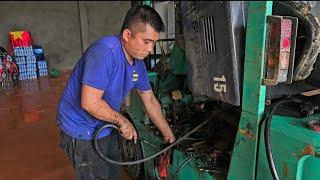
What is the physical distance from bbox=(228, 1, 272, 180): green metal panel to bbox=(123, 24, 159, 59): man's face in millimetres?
476

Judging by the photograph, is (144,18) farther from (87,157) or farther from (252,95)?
(87,157)

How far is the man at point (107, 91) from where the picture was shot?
61.1 inches

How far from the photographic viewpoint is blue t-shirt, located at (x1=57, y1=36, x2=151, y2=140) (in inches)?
61.4

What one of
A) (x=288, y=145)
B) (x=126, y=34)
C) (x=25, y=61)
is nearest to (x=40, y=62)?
(x=25, y=61)

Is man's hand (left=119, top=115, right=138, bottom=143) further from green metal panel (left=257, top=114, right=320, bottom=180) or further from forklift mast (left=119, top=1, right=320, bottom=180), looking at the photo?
green metal panel (left=257, top=114, right=320, bottom=180)

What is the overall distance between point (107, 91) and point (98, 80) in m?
0.19

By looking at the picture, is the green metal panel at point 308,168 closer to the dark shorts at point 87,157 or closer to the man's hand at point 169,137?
the man's hand at point 169,137

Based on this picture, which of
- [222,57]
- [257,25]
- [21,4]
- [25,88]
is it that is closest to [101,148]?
[222,57]

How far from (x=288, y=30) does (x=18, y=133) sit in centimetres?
354

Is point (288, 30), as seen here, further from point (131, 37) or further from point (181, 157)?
point (181, 157)

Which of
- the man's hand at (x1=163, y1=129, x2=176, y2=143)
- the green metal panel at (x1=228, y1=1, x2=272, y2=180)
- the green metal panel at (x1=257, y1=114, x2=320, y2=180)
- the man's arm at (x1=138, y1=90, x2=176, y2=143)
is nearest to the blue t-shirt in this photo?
the man's arm at (x1=138, y1=90, x2=176, y2=143)

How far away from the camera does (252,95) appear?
1.34 m

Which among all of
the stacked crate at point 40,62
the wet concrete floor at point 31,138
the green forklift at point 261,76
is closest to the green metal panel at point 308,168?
the green forklift at point 261,76

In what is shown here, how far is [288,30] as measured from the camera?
1245 millimetres
